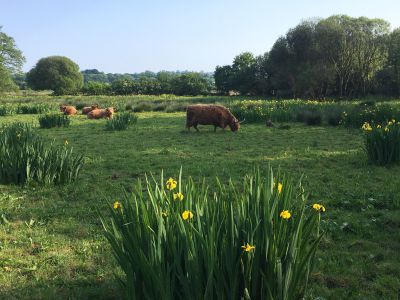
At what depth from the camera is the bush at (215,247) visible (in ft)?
7.40

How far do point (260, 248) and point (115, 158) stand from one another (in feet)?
24.9

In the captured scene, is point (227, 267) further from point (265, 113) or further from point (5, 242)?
point (265, 113)

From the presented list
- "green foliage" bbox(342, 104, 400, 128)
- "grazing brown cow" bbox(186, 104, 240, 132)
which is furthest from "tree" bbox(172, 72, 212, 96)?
"green foliage" bbox(342, 104, 400, 128)

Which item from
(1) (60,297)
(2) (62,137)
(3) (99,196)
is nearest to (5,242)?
(1) (60,297)

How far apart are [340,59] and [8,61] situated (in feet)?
119

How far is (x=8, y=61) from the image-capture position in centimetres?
4269

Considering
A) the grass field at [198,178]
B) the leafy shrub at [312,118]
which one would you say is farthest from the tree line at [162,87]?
the grass field at [198,178]

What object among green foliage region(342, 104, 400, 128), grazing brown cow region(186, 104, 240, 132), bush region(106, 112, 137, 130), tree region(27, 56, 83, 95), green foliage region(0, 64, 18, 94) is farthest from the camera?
tree region(27, 56, 83, 95)

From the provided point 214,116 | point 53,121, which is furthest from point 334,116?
point 53,121

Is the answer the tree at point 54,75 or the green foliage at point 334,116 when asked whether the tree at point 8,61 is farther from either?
the green foliage at point 334,116

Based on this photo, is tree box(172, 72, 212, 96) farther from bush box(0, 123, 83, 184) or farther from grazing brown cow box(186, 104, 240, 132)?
bush box(0, 123, 83, 184)

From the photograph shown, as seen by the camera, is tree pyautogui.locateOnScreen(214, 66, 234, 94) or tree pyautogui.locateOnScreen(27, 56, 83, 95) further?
tree pyautogui.locateOnScreen(27, 56, 83, 95)

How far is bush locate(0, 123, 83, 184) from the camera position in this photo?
629 centimetres

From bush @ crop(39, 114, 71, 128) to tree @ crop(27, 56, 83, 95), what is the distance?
58.3 m
